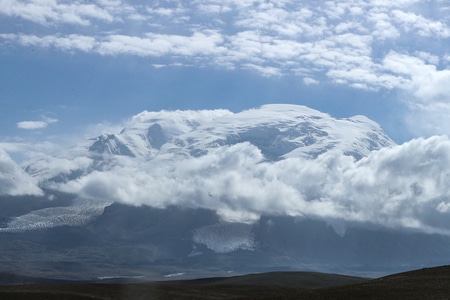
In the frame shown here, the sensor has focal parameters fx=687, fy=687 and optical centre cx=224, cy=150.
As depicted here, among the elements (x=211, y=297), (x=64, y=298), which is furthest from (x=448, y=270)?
(x=64, y=298)

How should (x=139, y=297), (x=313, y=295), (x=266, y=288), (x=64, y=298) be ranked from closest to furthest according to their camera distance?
(x=313, y=295) → (x=64, y=298) → (x=139, y=297) → (x=266, y=288)

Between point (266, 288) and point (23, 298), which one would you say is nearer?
point (23, 298)

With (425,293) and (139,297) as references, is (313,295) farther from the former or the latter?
(139,297)

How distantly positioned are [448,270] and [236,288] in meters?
47.6

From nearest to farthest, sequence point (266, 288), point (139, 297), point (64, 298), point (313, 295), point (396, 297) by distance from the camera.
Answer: point (396, 297) < point (313, 295) < point (64, 298) < point (139, 297) < point (266, 288)

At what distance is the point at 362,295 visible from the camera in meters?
102

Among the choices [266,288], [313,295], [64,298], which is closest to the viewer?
[313,295]

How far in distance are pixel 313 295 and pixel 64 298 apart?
44.8 meters

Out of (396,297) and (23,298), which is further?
(23,298)

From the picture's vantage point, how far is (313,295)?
10862 centimetres

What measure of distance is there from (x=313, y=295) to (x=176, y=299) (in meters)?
31.2

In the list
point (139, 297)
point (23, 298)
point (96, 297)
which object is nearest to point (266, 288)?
point (139, 297)

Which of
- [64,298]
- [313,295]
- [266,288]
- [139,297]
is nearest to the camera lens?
[313,295]

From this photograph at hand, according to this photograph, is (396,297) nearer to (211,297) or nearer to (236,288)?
(211,297)
